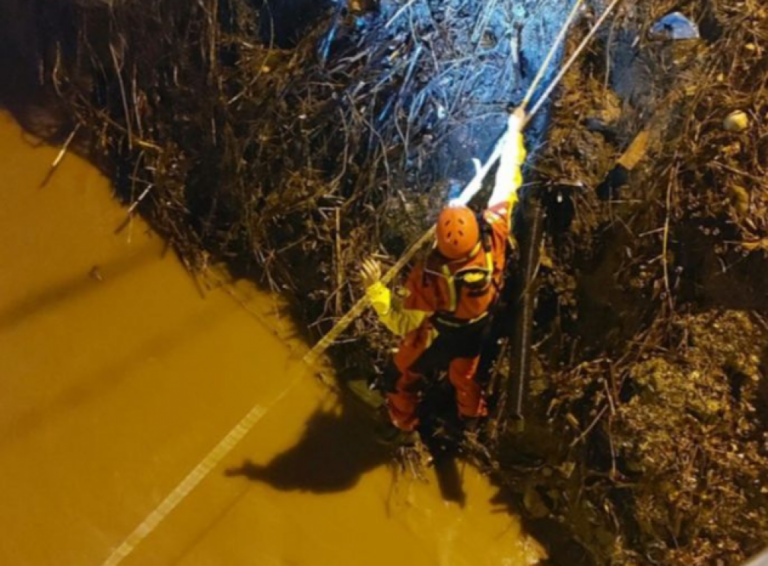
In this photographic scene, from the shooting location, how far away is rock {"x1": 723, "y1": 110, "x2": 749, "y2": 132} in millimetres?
3105

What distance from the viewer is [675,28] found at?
3.28 meters

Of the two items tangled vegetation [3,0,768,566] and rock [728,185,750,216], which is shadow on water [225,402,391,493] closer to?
tangled vegetation [3,0,768,566]

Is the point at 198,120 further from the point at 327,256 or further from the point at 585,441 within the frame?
the point at 585,441

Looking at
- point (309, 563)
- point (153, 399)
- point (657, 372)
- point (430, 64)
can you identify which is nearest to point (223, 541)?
point (309, 563)

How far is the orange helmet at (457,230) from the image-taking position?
2.73 m

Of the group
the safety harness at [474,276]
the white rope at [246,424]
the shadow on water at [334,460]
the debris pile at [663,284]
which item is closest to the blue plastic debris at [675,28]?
the debris pile at [663,284]

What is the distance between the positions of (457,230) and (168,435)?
1987 millimetres

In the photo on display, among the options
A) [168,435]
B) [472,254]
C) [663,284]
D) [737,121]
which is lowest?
[168,435]

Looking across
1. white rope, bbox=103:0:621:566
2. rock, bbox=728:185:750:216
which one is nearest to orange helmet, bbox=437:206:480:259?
white rope, bbox=103:0:621:566

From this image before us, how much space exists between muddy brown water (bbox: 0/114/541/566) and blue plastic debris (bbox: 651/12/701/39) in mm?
2152

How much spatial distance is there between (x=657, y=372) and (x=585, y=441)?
457 millimetres

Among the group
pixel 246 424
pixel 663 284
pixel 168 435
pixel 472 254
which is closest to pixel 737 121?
pixel 663 284

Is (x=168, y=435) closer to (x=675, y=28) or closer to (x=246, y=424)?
(x=246, y=424)

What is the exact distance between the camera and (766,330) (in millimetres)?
3195
